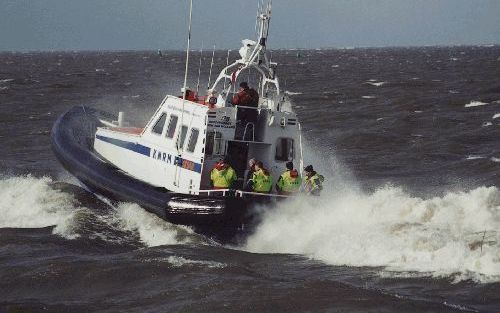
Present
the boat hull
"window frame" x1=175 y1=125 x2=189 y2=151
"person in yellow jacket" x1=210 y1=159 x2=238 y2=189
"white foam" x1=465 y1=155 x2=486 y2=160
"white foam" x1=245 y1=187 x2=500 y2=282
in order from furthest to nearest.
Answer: "white foam" x1=465 y1=155 x2=486 y2=160 → "window frame" x1=175 y1=125 x2=189 y2=151 → "person in yellow jacket" x1=210 y1=159 x2=238 y2=189 → the boat hull → "white foam" x1=245 y1=187 x2=500 y2=282

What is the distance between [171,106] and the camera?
14.5 m

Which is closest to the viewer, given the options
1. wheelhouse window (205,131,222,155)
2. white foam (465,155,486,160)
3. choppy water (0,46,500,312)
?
choppy water (0,46,500,312)

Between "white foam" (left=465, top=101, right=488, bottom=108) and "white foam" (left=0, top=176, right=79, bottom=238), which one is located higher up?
"white foam" (left=465, top=101, right=488, bottom=108)

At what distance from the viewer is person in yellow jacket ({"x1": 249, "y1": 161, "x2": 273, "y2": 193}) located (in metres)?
13.4

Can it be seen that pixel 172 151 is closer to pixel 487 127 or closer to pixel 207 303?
pixel 207 303

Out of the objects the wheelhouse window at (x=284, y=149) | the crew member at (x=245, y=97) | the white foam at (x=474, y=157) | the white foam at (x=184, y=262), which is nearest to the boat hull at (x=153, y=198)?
the white foam at (x=184, y=262)

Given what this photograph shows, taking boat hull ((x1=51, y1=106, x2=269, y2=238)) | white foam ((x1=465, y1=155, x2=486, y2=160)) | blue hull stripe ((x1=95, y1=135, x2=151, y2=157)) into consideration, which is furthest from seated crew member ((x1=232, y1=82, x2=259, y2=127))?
white foam ((x1=465, y1=155, x2=486, y2=160))

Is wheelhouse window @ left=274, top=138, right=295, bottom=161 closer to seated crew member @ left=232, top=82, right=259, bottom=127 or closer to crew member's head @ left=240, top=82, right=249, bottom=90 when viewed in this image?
seated crew member @ left=232, top=82, right=259, bottom=127

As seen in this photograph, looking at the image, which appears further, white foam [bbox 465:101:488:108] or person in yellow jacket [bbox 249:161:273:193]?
white foam [bbox 465:101:488:108]

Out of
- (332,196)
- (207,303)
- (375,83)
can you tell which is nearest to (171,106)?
(332,196)

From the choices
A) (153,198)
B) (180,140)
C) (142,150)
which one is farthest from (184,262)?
(142,150)

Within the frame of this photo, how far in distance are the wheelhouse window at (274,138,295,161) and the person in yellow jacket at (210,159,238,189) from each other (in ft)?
3.96

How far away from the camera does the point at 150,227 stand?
14.3 metres

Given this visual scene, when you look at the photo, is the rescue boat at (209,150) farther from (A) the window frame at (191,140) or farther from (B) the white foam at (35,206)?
(B) the white foam at (35,206)
